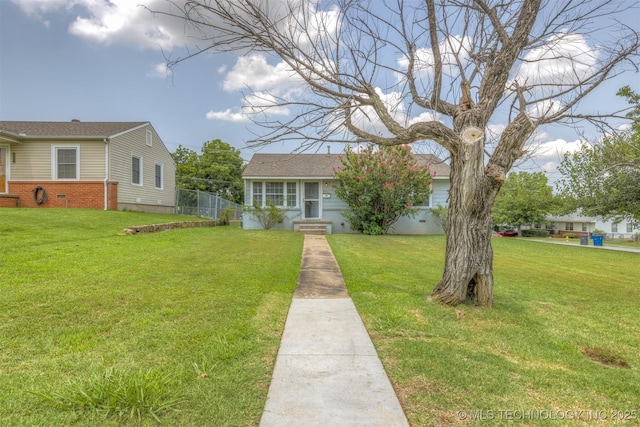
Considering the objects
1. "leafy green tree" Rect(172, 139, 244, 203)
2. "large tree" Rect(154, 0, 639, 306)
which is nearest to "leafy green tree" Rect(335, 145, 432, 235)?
"large tree" Rect(154, 0, 639, 306)

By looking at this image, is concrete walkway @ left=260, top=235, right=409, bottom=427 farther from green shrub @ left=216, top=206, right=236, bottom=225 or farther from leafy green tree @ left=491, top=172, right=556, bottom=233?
leafy green tree @ left=491, top=172, right=556, bottom=233

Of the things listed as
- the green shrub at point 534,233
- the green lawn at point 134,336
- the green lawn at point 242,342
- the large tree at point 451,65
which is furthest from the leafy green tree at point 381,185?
the green shrub at point 534,233

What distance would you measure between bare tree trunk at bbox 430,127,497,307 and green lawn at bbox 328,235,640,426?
26 cm

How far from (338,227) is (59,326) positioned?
13611 mm

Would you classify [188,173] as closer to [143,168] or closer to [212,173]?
[212,173]

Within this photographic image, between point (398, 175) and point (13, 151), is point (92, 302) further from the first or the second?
point (13, 151)

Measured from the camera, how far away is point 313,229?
14734 mm

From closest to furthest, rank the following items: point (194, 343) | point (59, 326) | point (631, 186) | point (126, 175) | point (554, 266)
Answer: point (194, 343) < point (59, 326) < point (554, 266) < point (631, 186) < point (126, 175)

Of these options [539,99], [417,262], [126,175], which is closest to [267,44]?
[539,99]

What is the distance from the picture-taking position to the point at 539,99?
424 centimetres

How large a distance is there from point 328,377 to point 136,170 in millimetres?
17805

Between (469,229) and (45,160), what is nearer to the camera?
(469,229)

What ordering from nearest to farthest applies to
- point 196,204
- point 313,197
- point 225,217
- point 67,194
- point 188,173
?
point 67,194 < point 313,197 < point 225,217 < point 196,204 < point 188,173

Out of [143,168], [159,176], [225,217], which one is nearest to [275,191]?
[225,217]
